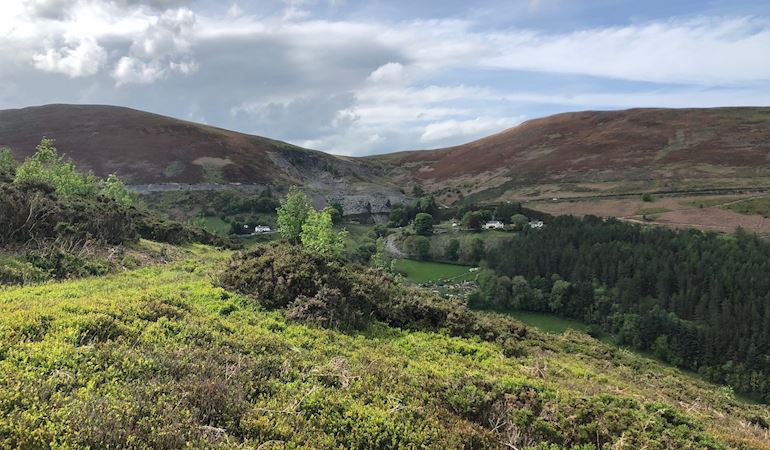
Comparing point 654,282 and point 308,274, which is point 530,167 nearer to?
point 654,282

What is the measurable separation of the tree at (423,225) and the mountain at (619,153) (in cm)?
2397

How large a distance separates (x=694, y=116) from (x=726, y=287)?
71.3m

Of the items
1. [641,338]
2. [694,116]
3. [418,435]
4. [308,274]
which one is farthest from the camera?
[694,116]

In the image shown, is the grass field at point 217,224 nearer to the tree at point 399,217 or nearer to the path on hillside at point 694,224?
the tree at point 399,217

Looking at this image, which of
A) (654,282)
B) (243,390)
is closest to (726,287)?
(654,282)

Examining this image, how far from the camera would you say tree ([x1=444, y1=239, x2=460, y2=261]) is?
297 ft

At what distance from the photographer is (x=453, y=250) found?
90.6 meters

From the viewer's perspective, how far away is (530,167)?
121 meters

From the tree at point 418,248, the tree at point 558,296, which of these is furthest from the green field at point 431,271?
the tree at point 558,296

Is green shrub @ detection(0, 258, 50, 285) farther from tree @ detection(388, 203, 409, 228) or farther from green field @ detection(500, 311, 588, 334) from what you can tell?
tree @ detection(388, 203, 409, 228)

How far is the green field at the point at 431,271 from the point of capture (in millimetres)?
79800

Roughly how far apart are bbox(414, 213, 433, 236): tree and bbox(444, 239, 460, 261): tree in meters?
Result: 8.86

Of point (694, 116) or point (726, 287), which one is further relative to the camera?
point (694, 116)

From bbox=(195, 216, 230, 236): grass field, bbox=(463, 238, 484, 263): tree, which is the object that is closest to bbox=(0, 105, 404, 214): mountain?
bbox=(195, 216, 230, 236): grass field
